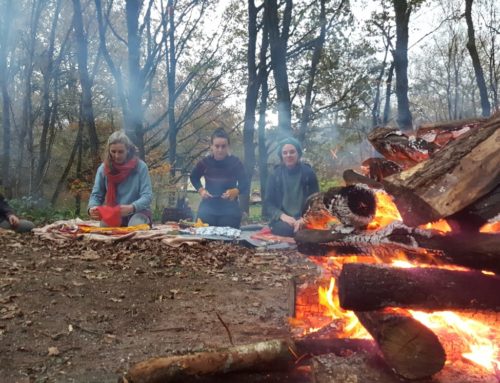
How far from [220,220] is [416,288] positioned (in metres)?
5.23

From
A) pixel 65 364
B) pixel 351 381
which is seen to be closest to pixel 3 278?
pixel 65 364

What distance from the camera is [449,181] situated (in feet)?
6.81

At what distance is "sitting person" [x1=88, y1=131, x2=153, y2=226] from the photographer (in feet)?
19.6

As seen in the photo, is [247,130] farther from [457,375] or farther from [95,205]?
[457,375]

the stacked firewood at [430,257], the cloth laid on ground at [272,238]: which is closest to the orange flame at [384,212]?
the stacked firewood at [430,257]

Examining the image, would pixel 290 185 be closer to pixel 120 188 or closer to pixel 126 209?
pixel 126 209

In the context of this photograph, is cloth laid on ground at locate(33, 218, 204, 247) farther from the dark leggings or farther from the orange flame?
the orange flame

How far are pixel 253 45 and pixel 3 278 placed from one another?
1020cm

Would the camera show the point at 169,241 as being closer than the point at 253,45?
Yes

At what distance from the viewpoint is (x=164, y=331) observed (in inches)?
113

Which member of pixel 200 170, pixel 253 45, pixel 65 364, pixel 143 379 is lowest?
pixel 65 364

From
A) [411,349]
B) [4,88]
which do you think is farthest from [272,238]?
[4,88]

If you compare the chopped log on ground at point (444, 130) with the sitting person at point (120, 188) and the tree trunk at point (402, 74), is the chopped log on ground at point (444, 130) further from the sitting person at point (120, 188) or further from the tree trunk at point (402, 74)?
the tree trunk at point (402, 74)

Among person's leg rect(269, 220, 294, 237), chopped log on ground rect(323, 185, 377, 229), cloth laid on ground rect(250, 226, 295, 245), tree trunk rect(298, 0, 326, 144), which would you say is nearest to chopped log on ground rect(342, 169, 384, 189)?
chopped log on ground rect(323, 185, 377, 229)
